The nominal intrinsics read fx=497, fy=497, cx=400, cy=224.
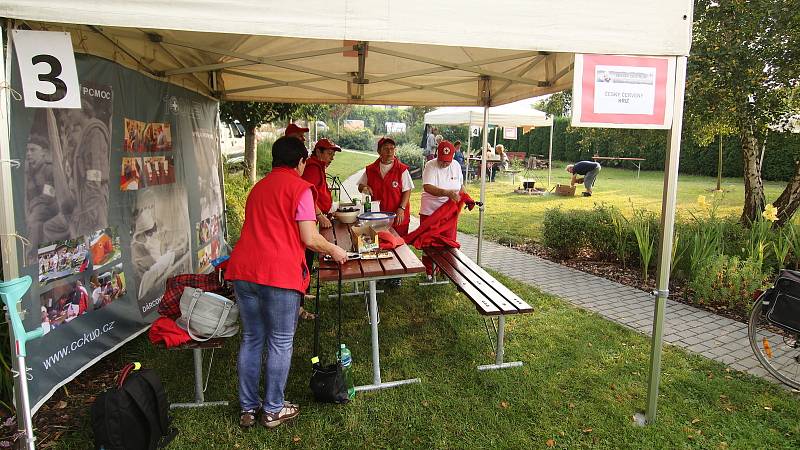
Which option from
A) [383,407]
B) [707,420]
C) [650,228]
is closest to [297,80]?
[383,407]

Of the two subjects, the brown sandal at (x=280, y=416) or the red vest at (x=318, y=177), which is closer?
the brown sandal at (x=280, y=416)

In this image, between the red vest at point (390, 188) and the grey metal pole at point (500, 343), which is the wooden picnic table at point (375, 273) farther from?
the red vest at point (390, 188)

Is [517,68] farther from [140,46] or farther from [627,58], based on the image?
[140,46]

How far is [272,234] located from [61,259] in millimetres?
1424

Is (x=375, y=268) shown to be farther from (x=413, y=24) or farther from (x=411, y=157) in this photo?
(x=411, y=157)

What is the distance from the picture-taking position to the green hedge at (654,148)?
7.49 meters

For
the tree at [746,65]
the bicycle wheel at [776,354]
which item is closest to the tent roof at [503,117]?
the tree at [746,65]

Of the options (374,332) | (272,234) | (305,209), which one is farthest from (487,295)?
(272,234)

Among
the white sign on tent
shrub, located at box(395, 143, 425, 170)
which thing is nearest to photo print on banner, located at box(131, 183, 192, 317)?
the white sign on tent

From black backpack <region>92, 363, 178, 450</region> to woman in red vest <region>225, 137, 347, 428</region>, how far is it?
0.47 m

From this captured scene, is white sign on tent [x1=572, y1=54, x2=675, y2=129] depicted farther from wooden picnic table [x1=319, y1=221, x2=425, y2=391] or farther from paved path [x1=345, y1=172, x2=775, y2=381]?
paved path [x1=345, y1=172, x2=775, y2=381]

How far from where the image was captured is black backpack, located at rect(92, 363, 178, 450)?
2.41 m

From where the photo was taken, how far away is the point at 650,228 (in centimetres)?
636

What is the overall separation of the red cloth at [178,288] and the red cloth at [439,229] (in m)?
2.24
